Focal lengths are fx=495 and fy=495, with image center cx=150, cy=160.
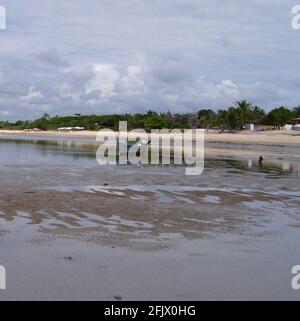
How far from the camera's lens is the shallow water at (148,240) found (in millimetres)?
5957

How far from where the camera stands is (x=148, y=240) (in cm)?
826

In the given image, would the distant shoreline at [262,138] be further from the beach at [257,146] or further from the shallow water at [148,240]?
the shallow water at [148,240]

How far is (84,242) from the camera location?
802 cm

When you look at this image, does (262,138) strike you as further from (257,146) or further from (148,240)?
(148,240)

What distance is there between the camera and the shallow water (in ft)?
19.5

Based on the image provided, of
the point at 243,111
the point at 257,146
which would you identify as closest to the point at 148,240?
the point at 257,146

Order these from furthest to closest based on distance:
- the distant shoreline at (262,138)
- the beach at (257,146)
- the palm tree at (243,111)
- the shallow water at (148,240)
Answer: the palm tree at (243,111) < the distant shoreline at (262,138) < the beach at (257,146) < the shallow water at (148,240)

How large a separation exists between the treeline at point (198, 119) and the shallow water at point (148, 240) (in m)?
84.5

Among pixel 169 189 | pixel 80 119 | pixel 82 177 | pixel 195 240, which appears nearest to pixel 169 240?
pixel 195 240

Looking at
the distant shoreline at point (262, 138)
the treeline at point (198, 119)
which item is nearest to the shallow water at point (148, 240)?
the distant shoreline at point (262, 138)

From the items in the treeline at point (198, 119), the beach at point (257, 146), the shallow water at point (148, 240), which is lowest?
the shallow water at point (148, 240)

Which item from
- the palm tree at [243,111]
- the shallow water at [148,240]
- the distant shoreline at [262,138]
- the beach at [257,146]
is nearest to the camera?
the shallow water at [148,240]

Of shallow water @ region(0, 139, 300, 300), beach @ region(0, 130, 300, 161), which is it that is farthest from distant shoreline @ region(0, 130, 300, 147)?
shallow water @ region(0, 139, 300, 300)
